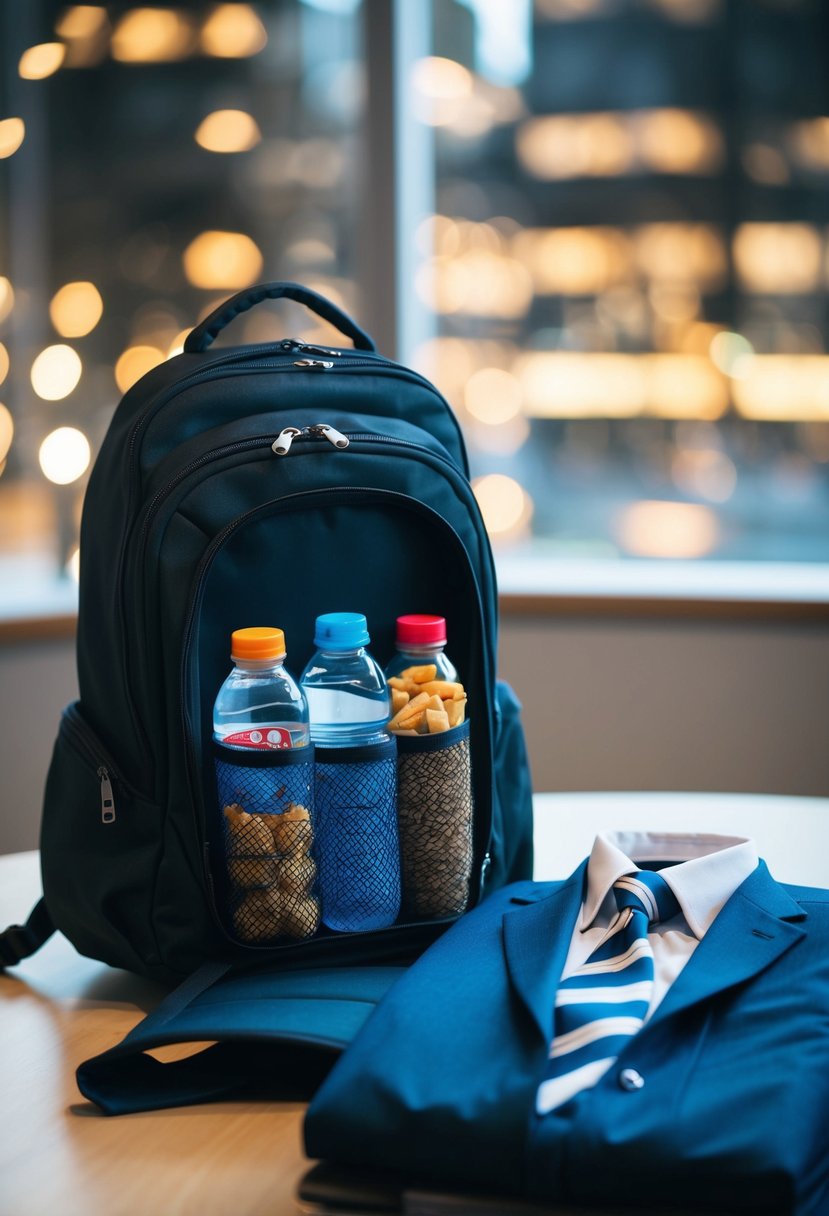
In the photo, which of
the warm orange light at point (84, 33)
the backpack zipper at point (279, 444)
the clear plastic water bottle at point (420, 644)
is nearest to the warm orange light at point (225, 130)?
the warm orange light at point (84, 33)

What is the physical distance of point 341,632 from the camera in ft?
2.94

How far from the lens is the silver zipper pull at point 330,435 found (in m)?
0.96

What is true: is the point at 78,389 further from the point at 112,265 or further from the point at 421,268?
the point at 421,268

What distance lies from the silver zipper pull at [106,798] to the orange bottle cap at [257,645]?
0.15m

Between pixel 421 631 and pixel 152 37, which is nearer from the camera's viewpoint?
pixel 421 631

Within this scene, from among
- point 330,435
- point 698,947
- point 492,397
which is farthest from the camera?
point 492,397

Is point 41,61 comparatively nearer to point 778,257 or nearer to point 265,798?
point 778,257

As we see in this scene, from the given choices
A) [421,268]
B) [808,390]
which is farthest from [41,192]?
[808,390]

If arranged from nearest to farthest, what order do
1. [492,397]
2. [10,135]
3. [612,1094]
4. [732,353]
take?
[612,1094]
[10,135]
[732,353]
[492,397]

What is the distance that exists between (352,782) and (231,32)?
74.0 inches

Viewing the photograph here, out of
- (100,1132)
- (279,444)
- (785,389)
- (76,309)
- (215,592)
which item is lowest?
(100,1132)

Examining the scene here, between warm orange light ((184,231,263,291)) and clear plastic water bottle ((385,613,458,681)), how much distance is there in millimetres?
1556

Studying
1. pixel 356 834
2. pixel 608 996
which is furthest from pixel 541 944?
pixel 356 834

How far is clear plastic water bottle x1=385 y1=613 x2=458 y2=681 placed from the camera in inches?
37.0
